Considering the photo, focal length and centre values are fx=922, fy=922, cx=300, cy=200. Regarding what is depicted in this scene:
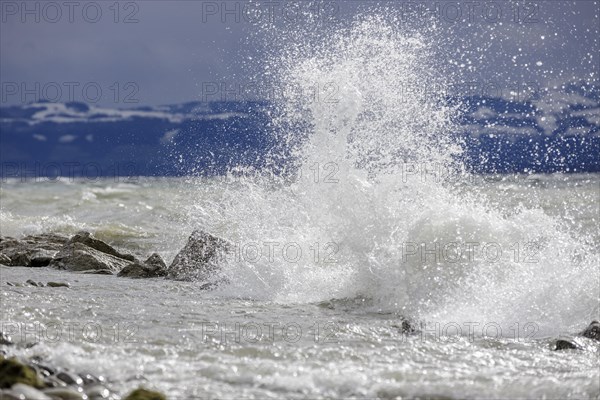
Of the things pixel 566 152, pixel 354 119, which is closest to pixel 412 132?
pixel 354 119

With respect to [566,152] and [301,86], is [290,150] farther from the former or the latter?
[566,152]

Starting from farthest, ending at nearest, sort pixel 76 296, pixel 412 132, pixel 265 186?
pixel 265 186 → pixel 412 132 → pixel 76 296

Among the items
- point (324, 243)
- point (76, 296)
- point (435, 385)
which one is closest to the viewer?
point (435, 385)

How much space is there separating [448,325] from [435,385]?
1.76 m

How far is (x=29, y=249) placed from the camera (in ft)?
36.7

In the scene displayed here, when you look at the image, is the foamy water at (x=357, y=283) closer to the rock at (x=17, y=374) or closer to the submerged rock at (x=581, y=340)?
the submerged rock at (x=581, y=340)

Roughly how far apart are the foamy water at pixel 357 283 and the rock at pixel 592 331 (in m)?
0.29

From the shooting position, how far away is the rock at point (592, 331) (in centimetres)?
652

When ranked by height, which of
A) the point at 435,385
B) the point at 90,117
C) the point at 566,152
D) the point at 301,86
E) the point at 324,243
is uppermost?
the point at 90,117

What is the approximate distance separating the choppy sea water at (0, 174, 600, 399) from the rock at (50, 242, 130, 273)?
41 centimetres

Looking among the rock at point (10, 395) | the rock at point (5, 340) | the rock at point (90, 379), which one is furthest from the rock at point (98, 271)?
the rock at point (10, 395)

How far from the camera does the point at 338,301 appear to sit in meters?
8.05

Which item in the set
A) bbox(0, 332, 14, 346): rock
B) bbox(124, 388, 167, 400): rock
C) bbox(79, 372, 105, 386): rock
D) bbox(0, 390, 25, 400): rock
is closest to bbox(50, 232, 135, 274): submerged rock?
bbox(0, 332, 14, 346): rock

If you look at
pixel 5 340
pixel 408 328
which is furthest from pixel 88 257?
pixel 408 328
